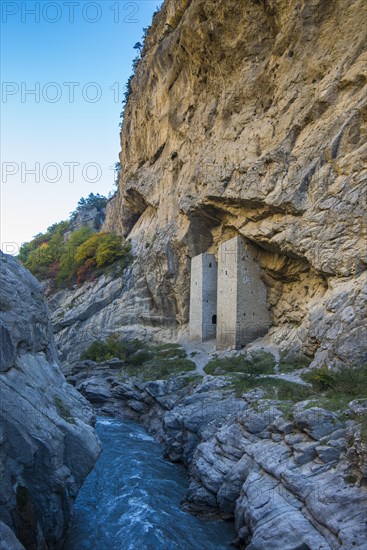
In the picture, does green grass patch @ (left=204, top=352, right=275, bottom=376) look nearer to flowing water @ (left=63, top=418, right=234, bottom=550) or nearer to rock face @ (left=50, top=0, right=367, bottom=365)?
rock face @ (left=50, top=0, right=367, bottom=365)

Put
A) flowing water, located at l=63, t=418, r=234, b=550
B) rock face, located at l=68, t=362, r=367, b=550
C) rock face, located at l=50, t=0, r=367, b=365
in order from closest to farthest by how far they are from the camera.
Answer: rock face, located at l=68, t=362, r=367, b=550 → flowing water, located at l=63, t=418, r=234, b=550 → rock face, located at l=50, t=0, r=367, b=365

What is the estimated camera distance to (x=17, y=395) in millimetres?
9312

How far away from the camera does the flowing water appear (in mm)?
10797

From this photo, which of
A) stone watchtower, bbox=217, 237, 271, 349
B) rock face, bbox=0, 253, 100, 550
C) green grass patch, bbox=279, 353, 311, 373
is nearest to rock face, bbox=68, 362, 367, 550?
green grass patch, bbox=279, 353, 311, 373

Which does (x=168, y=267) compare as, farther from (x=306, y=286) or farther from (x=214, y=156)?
(x=306, y=286)

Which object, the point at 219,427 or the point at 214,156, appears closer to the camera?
the point at 219,427

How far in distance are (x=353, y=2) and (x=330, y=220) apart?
10.5 meters

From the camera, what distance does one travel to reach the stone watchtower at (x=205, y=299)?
31219mm

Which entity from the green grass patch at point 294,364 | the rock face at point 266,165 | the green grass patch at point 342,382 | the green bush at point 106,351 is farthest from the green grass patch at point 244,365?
the green bush at point 106,351

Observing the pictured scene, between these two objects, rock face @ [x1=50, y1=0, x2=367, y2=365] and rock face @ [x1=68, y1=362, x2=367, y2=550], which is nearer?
rock face @ [x1=68, y1=362, x2=367, y2=550]

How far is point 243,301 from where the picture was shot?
2730 centimetres

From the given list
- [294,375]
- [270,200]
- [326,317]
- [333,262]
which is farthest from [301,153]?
[294,375]

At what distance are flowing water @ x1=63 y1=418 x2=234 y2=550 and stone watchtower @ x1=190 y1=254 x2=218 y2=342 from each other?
46.5ft

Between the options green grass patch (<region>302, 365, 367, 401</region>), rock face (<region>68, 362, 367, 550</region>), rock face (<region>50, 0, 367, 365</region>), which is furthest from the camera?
rock face (<region>50, 0, 367, 365</region>)
